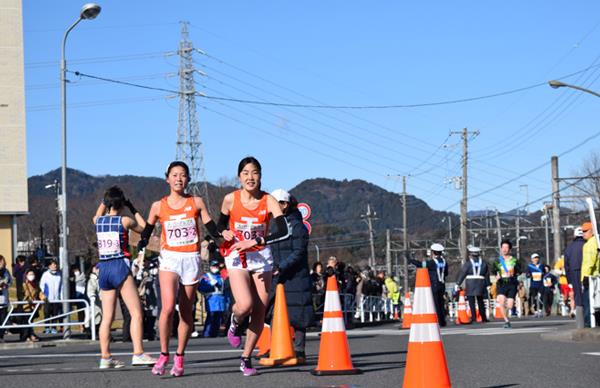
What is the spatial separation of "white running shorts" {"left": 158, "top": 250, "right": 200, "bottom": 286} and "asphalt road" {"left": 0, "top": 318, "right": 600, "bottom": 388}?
933mm

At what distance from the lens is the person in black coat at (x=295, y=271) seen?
42.4ft

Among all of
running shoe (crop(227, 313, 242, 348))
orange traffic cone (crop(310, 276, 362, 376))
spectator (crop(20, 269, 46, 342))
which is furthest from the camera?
spectator (crop(20, 269, 46, 342))

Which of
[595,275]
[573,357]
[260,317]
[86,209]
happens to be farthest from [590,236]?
[86,209]

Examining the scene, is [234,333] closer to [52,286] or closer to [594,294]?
[594,294]

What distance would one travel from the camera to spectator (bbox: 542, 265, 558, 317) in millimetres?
36156

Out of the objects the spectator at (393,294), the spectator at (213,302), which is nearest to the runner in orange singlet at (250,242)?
the spectator at (213,302)

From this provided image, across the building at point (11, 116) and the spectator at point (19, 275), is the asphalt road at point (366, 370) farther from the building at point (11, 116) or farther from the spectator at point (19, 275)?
the building at point (11, 116)

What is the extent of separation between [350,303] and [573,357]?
18.9 metres

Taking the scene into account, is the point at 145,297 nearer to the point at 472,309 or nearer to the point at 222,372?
the point at 472,309

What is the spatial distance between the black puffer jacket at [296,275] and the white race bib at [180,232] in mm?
1868

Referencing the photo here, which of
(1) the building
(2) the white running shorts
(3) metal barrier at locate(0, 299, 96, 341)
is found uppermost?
(1) the building

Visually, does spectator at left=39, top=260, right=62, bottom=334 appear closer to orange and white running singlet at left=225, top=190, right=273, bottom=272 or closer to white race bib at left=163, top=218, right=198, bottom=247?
white race bib at left=163, top=218, right=198, bottom=247

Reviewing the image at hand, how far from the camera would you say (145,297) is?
78.8ft

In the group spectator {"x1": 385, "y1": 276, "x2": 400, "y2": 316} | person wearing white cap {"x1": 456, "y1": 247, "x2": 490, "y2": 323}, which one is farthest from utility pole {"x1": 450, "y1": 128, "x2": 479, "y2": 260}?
person wearing white cap {"x1": 456, "y1": 247, "x2": 490, "y2": 323}
